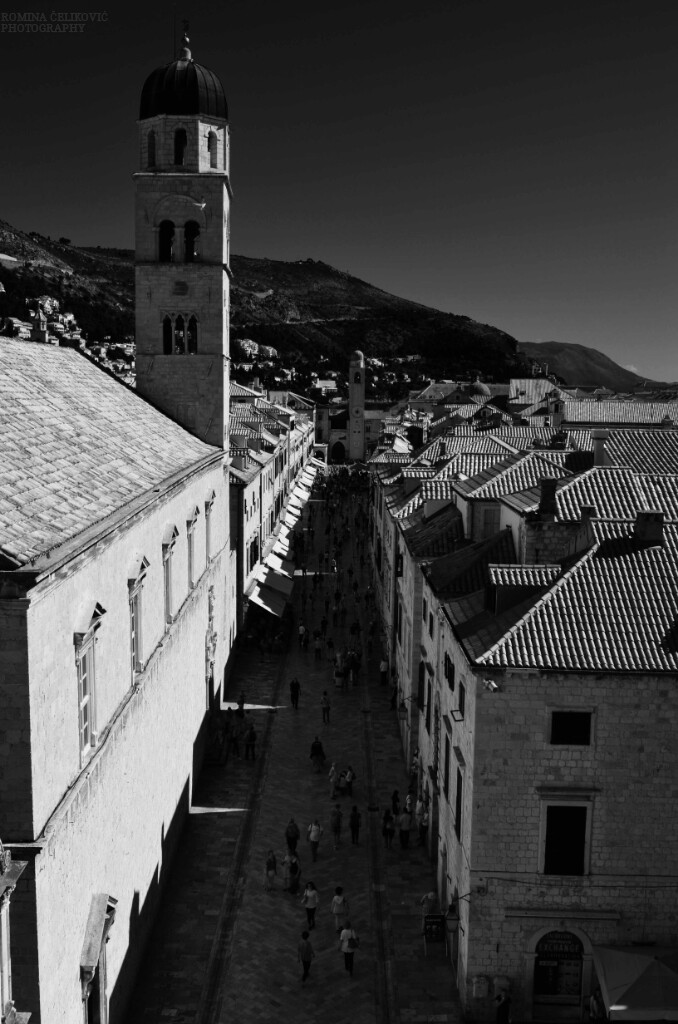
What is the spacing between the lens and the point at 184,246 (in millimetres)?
36625

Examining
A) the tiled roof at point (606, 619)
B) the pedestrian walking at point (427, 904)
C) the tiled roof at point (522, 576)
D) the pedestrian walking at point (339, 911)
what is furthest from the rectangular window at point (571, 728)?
the pedestrian walking at point (339, 911)

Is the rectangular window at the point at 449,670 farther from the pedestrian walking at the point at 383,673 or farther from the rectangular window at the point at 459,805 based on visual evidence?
the pedestrian walking at the point at 383,673

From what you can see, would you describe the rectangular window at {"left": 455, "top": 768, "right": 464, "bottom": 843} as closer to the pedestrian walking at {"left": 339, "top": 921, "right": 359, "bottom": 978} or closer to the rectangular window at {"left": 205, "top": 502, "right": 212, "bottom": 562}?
the pedestrian walking at {"left": 339, "top": 921, "right": 359, "bottom": 978}

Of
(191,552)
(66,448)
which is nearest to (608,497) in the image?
(191,552)

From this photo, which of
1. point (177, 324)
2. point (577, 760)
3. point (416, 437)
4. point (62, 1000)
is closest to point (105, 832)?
point (62, 1000)

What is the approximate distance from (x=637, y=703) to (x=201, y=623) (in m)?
16.9

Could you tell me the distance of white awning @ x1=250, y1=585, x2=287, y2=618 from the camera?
149 feet

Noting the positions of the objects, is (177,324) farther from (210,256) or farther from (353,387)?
(353,387)

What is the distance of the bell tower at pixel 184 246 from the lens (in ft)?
116

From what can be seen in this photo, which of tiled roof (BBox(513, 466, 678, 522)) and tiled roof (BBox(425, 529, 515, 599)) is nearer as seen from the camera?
tiled roof (BBox(513, 466, 678, 522))

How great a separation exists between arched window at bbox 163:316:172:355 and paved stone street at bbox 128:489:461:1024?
1479 cm

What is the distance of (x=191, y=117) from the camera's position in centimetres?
3509

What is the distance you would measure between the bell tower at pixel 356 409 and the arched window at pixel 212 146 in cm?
10478

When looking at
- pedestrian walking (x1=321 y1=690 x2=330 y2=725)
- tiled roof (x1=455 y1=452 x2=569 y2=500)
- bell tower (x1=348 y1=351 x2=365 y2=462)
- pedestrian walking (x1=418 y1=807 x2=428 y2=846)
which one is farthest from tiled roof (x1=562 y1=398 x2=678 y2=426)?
bell tower (x1=348 y1=351 x2=365 y2=462)
